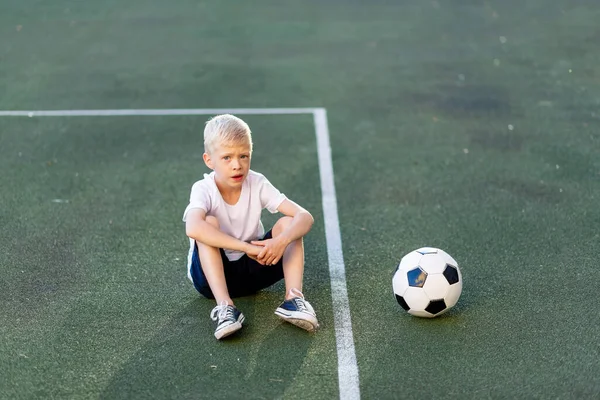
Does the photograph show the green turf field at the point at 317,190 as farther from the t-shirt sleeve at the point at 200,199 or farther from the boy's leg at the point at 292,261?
the t-shirt sleeve at the point at 200,199

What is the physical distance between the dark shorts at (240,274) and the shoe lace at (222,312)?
251 mm

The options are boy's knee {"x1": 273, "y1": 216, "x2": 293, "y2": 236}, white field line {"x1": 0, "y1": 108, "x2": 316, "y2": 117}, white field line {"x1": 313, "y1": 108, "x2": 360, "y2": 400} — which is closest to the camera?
white field line {"x1": 313, "y1": 108, "x2": 360, "y2": 400}

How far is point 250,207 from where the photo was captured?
5.15 m

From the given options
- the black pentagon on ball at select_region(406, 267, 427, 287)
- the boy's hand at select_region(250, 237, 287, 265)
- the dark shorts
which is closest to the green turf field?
the dark shorts

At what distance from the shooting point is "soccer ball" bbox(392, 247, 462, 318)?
16.2 ft

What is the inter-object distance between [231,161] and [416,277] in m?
1.23

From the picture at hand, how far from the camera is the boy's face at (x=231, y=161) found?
4941mm

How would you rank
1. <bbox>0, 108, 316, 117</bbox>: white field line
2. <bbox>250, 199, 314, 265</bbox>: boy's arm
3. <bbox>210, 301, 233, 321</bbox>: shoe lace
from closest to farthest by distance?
<bbox>210, 301, 233, 321</bbox>: shoe lace → <bbox>250, 199, 314, 265</bbox>: boy's arm → <bbox>0, 108, 316, 117</bbox>: white field line

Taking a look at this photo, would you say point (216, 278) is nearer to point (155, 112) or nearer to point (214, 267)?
point (214, 267)

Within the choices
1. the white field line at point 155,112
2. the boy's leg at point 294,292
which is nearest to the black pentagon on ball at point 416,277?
the boy's leg at point 294,292

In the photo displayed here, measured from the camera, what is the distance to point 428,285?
16.3 ft

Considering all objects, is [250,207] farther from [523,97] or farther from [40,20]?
[40,20]

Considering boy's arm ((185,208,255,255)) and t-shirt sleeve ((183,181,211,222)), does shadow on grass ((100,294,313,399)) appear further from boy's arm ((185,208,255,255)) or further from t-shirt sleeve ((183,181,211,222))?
t-shirt sleeve ((183,181,211,222))

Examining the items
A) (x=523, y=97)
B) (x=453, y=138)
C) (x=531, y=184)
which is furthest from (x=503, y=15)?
(x=531, y=184)
